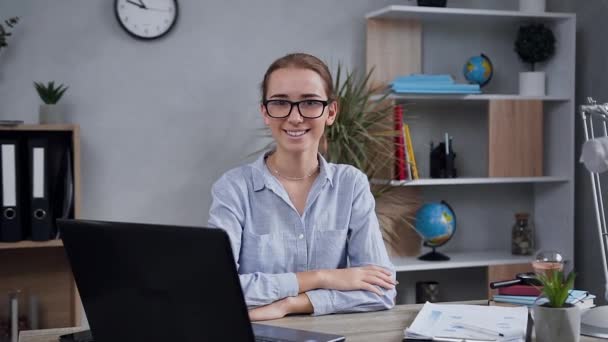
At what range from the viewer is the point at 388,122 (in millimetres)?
3406

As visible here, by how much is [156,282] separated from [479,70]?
290cm

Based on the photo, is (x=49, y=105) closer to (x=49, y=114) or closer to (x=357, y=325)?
(x=49, y=114)

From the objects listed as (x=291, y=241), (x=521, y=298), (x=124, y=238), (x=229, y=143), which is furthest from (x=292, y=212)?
(x=229, y=143)

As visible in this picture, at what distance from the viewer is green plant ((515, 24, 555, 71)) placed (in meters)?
3.67

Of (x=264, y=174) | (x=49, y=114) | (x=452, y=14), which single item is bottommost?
(x=264, y=174)

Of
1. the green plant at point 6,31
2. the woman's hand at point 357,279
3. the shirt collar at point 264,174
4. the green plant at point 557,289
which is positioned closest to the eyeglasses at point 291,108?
the shirt collar at point 264,174

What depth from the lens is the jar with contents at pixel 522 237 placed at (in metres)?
3.75

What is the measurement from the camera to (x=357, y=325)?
1604 millimetres

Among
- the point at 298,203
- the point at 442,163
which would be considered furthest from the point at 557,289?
the point at 442,163

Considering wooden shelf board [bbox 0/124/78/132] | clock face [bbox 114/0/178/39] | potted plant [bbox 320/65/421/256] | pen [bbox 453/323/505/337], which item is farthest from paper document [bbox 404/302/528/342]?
clock face [bbox 114/0/178/39]

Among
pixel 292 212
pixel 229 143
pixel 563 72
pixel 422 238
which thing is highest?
pixel 563 72

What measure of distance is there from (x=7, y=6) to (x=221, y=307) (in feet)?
8.51

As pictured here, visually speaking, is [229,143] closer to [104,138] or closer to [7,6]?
[104,138]

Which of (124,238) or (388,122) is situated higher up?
(388,122)
